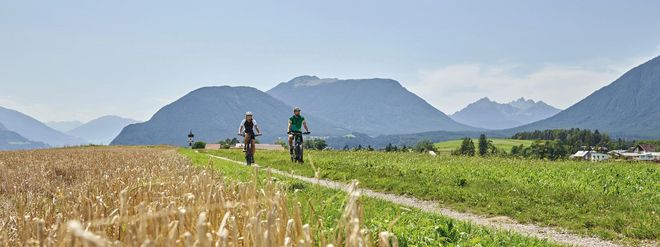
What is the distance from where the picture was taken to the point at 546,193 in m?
14.3

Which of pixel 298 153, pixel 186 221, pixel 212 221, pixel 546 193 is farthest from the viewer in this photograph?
pixel 298 153

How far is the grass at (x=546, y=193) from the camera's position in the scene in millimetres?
10617

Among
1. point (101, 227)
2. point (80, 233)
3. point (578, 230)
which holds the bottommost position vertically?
point (578, 230)

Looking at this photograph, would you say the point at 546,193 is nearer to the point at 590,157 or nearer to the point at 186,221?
the point at 186,221

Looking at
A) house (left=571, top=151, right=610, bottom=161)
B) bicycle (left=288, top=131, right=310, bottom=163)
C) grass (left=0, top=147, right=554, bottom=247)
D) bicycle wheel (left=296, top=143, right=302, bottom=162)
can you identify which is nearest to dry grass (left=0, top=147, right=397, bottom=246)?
grass (left=0, top=147, right=554, bottom=247)

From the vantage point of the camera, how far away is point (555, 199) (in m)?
13.7

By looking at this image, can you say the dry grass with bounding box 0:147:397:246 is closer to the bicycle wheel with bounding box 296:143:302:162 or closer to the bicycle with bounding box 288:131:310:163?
the bicycle with bounding box 288:131:310:163

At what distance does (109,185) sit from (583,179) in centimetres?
1460

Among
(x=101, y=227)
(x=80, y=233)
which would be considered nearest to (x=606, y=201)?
(x=101, y=227)

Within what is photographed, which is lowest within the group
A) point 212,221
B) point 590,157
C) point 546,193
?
point 590,157

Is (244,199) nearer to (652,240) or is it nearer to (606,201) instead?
(652,240)

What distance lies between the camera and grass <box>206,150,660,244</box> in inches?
418

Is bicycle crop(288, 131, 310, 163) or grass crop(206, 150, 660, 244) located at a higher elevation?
bicycle crop(288, 131, 310, 163)

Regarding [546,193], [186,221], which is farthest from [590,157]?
[186,221]
